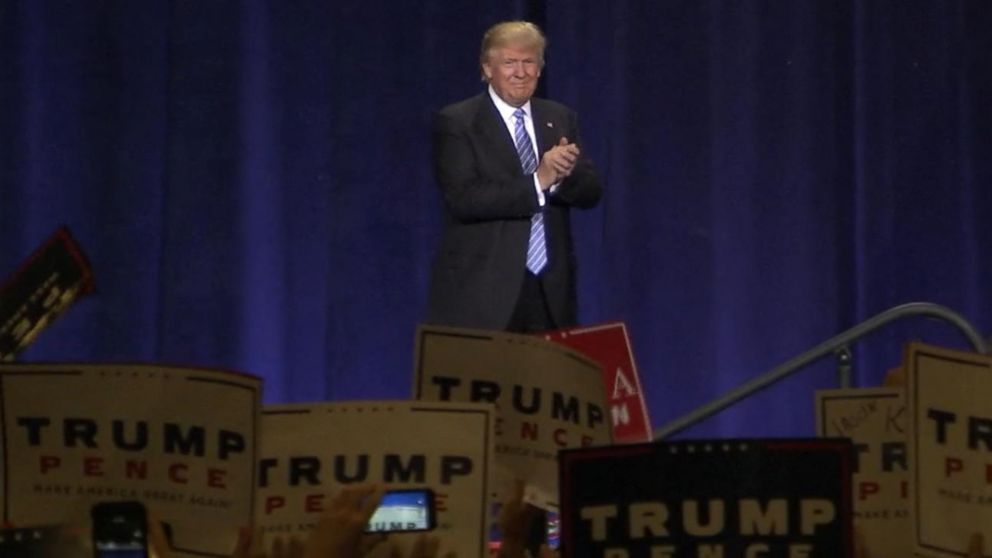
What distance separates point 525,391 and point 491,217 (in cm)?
174

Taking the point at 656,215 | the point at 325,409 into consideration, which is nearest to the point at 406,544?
the point at 325,409

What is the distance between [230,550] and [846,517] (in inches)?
25.7

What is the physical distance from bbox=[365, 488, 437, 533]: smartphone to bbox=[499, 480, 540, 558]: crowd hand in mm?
80

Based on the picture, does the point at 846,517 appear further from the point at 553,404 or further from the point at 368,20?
the point at 368,20

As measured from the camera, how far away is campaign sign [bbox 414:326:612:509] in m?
2.39

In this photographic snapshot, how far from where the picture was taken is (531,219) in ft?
13.8

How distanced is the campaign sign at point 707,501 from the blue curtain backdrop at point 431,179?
341cm

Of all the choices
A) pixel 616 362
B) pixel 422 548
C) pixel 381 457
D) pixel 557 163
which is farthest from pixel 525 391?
pixel 557 163

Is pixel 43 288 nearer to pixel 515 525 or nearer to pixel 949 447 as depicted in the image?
pixel 515 525

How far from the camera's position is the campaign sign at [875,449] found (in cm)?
229

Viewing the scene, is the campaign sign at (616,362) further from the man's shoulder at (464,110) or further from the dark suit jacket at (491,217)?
the man's shoulder at (464,110)

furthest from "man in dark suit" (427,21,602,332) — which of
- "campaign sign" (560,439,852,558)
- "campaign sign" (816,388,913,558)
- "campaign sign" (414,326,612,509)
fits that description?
"campaign sign" (560,439,852,558)

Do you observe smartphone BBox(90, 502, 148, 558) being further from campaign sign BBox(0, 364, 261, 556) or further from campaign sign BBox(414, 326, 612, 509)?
campaign sign BBox(414, 326, 612, 509)

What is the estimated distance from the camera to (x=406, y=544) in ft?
6.83
